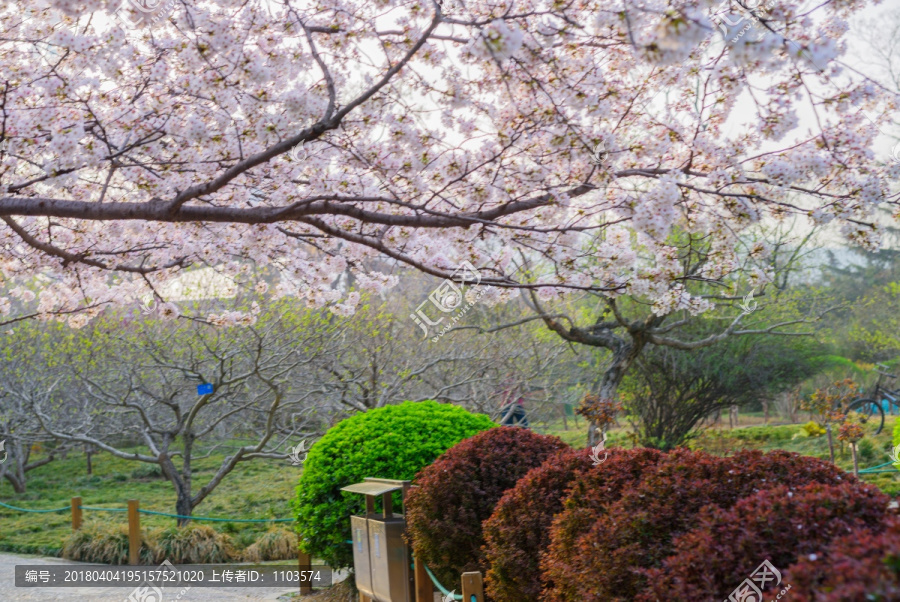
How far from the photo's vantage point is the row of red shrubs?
160cm

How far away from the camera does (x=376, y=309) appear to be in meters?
9.98

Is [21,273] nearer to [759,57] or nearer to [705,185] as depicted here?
[705,185]

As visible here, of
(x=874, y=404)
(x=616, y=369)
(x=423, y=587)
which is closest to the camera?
(x=423, y=587)

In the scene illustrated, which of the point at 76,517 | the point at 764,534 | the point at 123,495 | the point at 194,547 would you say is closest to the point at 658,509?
the point at 764,534

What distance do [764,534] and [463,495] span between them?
203 cm

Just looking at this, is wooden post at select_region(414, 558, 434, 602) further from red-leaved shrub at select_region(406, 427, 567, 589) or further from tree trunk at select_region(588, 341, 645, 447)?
tree trunk at select_region(588, 341, 645, 447)

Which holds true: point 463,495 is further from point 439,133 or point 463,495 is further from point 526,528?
point 439,133

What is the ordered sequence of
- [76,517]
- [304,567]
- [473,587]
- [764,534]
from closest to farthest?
[764,534], [473,587], [304,567], [76,517]

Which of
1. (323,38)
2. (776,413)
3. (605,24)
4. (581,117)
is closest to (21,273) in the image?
(323,38)

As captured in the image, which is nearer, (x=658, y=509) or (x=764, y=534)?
(x=764, y=534)

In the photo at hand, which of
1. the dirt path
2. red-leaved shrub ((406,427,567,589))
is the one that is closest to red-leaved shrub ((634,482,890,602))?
red-leaved shrub ((406,427,567,589))

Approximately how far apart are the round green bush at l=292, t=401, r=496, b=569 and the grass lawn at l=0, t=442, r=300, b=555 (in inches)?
131

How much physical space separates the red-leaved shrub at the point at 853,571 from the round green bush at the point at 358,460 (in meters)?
3.53

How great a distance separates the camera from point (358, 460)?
16.7 ft
